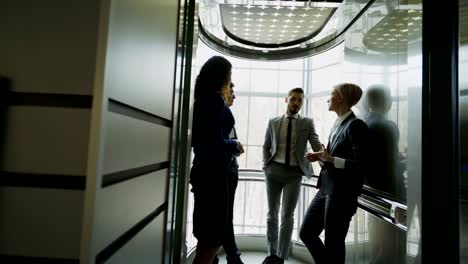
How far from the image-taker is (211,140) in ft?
5.29

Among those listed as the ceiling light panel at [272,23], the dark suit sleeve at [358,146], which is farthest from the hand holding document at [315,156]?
the ceiling light panel at [272,23]

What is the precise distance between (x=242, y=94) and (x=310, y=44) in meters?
1.02

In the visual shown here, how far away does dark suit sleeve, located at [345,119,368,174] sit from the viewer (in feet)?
5.91

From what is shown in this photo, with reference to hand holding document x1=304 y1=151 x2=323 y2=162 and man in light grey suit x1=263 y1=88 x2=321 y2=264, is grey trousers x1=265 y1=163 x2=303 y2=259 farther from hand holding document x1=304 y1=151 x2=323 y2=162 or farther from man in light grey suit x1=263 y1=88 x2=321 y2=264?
hand holding document x1=304 y1=151 x2=323 y2=162

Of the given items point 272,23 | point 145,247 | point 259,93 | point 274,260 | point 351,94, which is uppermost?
point 272,23

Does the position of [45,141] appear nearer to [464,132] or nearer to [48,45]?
[48,45]

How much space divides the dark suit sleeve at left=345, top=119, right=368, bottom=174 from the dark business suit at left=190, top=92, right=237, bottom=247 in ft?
2.67

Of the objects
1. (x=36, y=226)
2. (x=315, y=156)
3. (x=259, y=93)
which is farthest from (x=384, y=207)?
(x=259, y=93)

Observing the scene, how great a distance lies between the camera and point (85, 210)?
643mm

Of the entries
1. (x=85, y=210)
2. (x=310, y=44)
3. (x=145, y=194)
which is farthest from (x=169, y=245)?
(x=310, y=44)

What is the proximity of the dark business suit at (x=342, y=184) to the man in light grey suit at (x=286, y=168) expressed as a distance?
1.93 ft

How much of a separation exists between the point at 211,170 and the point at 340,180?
908 millimetres

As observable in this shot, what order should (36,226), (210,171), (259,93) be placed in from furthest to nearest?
1. (259,93)
2. (210,171)
3. (36,226)

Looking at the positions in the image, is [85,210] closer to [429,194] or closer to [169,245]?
[169,245]
